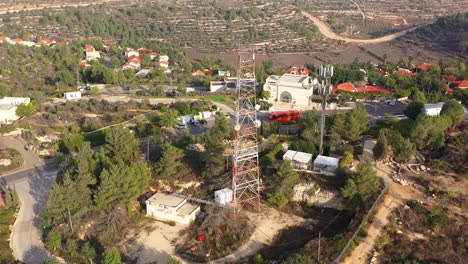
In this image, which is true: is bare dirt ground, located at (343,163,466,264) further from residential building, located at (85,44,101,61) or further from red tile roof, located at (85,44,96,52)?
red tile roof, located at (85,44,96,52)

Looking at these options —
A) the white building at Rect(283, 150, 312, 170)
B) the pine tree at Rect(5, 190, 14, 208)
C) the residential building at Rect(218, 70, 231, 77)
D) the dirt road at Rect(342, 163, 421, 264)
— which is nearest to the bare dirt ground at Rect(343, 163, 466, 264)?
the dirt road at Rect(342, 163, 421, 264)

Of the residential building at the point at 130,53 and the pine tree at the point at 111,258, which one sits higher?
the pine tree at the point at 111,258

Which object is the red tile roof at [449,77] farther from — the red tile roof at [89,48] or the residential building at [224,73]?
the red tile roof at [89,48]

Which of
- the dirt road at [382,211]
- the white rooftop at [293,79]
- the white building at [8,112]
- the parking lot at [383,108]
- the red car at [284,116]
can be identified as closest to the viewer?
the dirt road at [382,211]

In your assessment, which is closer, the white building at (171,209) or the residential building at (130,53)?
the white building at (171,209)

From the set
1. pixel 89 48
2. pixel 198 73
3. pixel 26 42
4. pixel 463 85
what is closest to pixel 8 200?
pixel 198 73

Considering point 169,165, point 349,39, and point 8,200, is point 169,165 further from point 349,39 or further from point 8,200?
point 349,39

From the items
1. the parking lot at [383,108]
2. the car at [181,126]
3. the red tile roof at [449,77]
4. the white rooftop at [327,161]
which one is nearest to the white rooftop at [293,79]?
the parking lot at [383,108]

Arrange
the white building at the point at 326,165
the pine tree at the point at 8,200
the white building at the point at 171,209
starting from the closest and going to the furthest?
1. the white building at the point at 171,209
2. the pine tree at the point at 8,200
3. the white building at the point at 326,165
